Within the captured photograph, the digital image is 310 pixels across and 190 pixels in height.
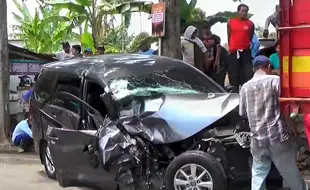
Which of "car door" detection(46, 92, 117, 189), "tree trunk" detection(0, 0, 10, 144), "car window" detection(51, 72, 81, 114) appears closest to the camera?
"car door" detection(46, 92, 117, 189)

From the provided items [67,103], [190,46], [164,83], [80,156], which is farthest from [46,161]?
[190,46]

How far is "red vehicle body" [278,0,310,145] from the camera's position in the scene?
17.3 feet

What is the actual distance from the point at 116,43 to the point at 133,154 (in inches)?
700

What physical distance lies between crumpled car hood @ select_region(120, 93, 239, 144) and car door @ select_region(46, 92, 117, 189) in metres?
0.56

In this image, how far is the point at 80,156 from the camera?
752 centimetres

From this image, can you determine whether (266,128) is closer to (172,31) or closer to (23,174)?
(172,31)

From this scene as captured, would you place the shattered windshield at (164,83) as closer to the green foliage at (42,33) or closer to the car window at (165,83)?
the car window at (165,83)

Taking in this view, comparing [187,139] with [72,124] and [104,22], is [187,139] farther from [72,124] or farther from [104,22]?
[104,22]

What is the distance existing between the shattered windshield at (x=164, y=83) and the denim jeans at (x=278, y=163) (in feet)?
A: 5.87

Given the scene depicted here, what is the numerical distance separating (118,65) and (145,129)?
4.96ft

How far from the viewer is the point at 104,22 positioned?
23.9 m

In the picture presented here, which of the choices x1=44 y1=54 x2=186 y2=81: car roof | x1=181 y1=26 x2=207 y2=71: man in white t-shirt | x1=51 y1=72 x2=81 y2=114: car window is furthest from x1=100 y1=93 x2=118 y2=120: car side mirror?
x1=181 y1=26 x2=207 y2=71: man in white t-shirt

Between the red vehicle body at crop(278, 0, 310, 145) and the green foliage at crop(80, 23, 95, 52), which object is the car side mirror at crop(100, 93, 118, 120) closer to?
the red vehicle body at crop(278, 0, 310, 145)

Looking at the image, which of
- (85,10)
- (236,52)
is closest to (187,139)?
(236,52)
